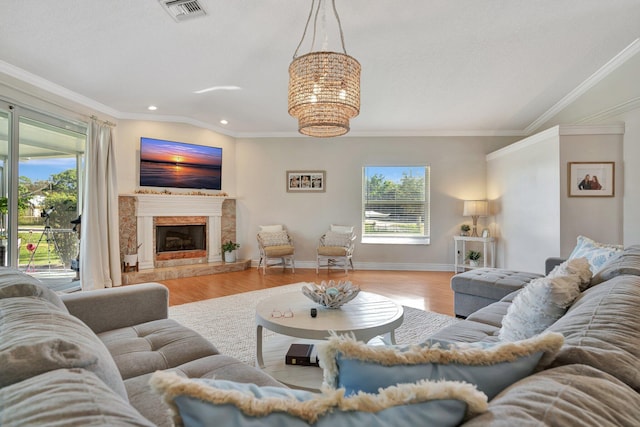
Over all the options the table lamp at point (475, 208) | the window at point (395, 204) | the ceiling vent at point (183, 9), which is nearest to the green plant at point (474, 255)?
the table lamp at point (475, 208)

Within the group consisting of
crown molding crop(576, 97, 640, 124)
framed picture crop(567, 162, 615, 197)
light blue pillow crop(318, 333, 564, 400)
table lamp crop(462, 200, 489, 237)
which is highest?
crown molding crop(576, 97, 640, 124)

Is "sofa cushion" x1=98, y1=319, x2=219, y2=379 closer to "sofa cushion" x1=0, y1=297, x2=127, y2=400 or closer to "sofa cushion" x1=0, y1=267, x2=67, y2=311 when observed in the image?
"sofa cushion" x1=0, y1=267, x2=67, y2=311

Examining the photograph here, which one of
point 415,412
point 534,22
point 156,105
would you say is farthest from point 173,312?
point 534,22

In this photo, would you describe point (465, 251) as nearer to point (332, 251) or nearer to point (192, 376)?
point (332, 251)

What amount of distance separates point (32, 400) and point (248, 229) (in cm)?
624

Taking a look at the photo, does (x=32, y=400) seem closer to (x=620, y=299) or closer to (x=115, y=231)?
(x=620, y=299)

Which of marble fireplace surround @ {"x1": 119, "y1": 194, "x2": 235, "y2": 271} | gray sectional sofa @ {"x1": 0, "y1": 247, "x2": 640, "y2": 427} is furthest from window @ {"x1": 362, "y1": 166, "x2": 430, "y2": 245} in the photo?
gray sectional sofa @ {"x1": 0, "y1": 247, "x2": 640, "y2": 427}

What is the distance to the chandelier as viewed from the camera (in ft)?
7.94

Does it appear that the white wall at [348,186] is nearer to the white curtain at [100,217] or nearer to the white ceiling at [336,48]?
the white ceiling at [336,48]

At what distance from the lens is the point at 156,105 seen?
5004mm

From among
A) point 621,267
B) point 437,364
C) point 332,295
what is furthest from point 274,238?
point 437,364

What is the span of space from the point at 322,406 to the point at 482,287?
9.70ft

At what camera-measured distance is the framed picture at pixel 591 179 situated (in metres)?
4.05

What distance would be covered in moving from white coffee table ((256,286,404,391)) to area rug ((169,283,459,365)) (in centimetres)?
23
